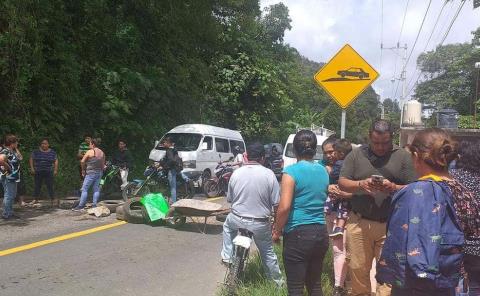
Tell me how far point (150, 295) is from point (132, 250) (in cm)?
215

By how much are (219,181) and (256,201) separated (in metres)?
10.7

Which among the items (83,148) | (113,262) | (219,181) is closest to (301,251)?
(113,262)

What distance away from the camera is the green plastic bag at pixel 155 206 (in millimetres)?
9398

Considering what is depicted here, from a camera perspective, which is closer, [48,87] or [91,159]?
[91,159]

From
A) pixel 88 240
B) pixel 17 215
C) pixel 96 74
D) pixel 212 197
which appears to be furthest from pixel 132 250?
pixel 96 74

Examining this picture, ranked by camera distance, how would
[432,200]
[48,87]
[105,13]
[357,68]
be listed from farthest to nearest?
1. [105,13]
2. [48,87]
3. [357,68]
4. [432,200]

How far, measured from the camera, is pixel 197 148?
52.5ft

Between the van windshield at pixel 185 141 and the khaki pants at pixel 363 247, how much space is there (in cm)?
1193

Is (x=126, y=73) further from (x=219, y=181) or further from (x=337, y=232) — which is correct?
(x=337, y=232)

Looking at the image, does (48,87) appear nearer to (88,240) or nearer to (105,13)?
(105,13)

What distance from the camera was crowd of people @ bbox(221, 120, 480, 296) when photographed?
2.62 metres

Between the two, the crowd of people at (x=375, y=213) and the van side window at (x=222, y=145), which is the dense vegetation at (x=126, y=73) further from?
the crowd of people at (x=375, y=213)

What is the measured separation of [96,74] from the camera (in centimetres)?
1579

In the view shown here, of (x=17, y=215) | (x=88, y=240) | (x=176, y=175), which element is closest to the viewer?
(x=88, y=240)
